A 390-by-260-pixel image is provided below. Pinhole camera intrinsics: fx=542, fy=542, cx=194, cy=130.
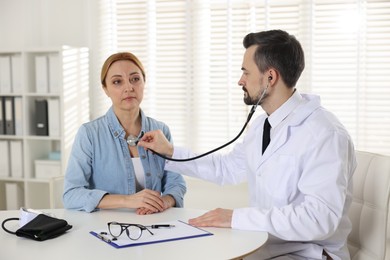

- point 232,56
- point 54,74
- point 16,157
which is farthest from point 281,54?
point 16,157

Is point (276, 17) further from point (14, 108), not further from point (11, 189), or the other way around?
point (11, 189)

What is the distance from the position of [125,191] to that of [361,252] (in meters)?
1.00

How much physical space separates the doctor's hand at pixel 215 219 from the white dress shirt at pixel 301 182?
2 cm

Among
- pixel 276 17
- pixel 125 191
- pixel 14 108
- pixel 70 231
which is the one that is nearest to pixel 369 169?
pixel 125 191

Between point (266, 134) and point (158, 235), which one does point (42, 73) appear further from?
point (158, 235)

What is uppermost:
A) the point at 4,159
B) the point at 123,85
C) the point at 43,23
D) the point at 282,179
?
the point at 43,23

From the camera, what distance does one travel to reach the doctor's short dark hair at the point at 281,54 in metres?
2.06

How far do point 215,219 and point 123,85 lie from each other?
2.69 ft

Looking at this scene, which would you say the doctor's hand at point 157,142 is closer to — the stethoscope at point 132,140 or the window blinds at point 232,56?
the stethoscope at point 132,140

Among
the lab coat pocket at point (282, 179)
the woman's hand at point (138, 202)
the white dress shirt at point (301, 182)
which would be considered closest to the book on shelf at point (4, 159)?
the woman's hand at point (138, 202)

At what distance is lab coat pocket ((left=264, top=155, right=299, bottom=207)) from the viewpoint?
6.43ft

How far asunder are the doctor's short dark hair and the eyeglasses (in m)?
0.76

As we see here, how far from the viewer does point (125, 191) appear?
2.34 meters

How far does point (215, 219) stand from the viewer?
188 centimetres
